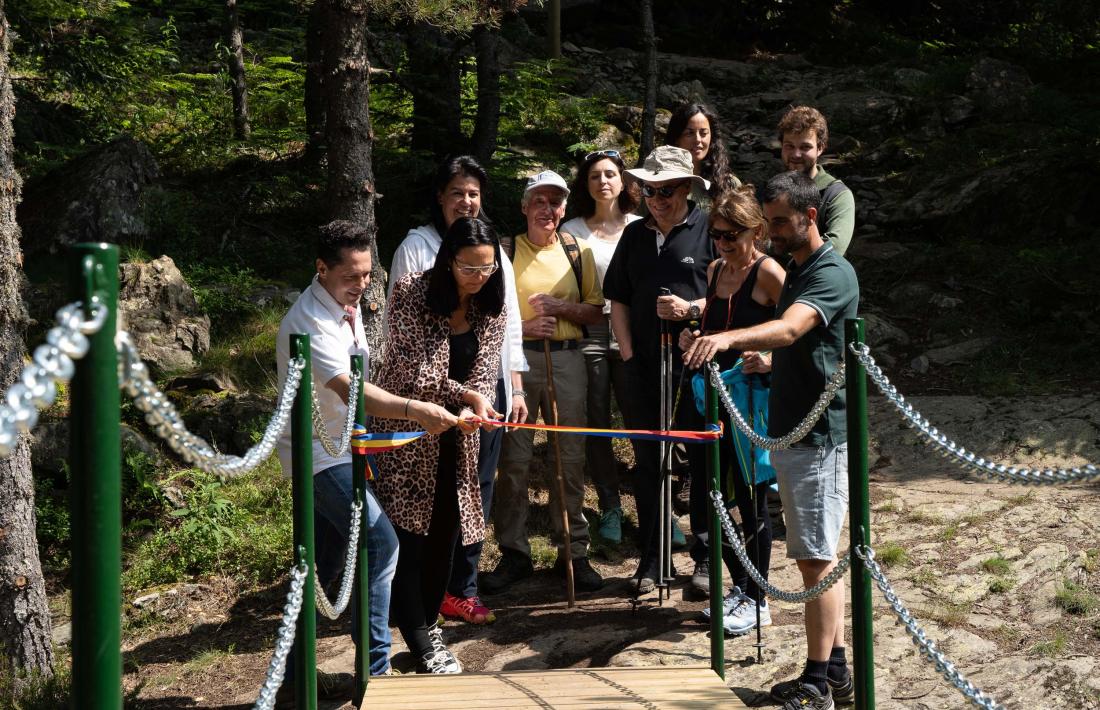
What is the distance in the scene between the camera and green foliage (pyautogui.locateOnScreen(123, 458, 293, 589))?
261 inches

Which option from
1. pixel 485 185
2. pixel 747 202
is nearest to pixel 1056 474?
pixel 747 202

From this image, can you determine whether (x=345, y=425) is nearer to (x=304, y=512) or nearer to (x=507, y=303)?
(x=304, y=512)

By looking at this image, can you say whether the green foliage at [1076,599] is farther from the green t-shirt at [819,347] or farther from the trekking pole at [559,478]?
the trekking pole at [559,478]

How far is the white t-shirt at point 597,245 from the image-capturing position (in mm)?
6262

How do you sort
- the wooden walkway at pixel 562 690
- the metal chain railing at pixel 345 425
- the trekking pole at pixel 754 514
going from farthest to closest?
the trekking pole at pixel 754 514 < the wooden walkway at pixel 562 690 < the metal chain railing at pixel 345 425

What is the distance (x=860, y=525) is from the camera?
3.40 metres

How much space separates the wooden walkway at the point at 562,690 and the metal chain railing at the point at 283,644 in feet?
3.11

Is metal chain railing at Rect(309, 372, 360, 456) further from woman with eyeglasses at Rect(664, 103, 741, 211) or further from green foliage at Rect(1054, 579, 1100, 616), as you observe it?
green foliage at Rect(1054, 579, 1100, 616)

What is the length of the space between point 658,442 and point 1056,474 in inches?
131

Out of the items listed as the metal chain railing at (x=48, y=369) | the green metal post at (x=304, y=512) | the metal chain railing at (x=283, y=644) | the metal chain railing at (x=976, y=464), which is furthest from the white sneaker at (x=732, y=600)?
the metal chain railing at (x=48, y=369)

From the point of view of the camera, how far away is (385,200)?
11406 millimetres

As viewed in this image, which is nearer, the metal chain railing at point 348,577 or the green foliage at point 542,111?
the metal chain railing at point 348,577

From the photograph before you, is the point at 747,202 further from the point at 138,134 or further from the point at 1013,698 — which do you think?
the point at 138,134

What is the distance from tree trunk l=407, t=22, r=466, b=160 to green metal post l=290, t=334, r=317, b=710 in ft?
26.0
